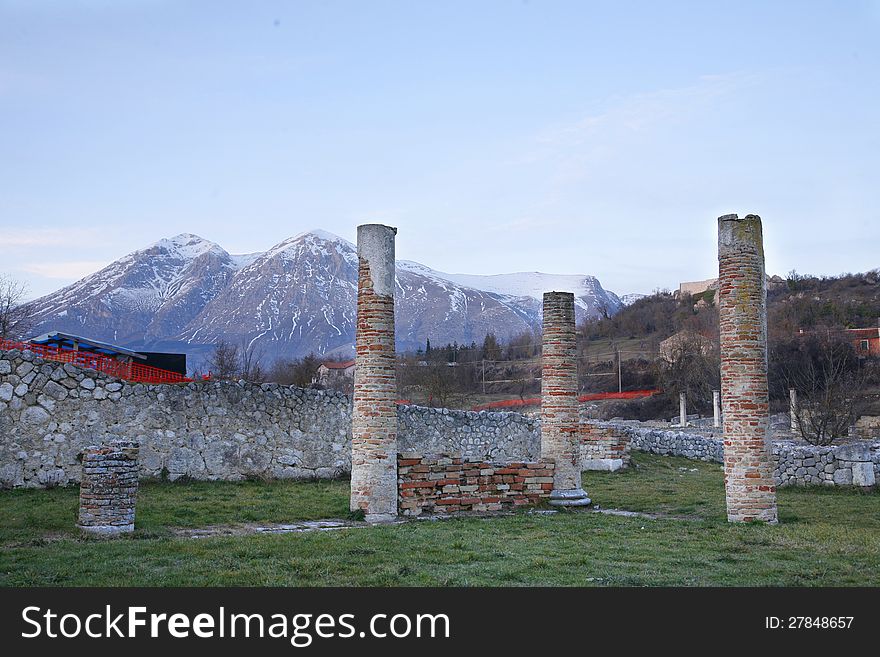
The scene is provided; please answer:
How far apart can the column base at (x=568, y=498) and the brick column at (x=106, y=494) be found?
22.4 feet

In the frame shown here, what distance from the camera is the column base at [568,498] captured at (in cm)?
1398

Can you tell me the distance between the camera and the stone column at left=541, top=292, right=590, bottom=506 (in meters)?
14.2

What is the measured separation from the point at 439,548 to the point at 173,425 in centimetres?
840

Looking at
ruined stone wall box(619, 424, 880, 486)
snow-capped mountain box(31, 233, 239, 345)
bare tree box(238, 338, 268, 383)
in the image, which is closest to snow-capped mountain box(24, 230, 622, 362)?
snow-capped mountain box(31, 233, 239, 345)

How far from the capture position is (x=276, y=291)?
148625 millimetres

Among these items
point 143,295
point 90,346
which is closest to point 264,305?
point 143,295

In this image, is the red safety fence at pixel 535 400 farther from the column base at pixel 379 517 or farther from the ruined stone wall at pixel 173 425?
the column base at pixel 379 517

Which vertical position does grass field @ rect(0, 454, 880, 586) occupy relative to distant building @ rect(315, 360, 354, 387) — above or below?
below

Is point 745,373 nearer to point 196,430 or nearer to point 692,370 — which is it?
point 196,430

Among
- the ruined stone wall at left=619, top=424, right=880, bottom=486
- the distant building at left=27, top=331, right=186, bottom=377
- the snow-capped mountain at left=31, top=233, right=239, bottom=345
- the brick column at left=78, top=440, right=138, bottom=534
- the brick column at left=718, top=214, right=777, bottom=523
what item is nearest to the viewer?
the brick column at left=78, top=440, right=138, bottom=534

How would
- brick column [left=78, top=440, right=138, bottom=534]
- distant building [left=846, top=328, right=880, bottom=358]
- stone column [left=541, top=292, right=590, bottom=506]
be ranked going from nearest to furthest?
brick column [left=78, top=440, right=138, bottom=534] < stone column [left=541, top=292, right=590, bottom=506] < distant building [left=846, top=328, right=880, bottom=358]

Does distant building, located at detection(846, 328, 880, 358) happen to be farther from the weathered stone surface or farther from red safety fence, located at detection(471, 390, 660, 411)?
the weathered stone surface

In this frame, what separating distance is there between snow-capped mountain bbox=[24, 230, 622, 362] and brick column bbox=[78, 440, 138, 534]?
335ft
